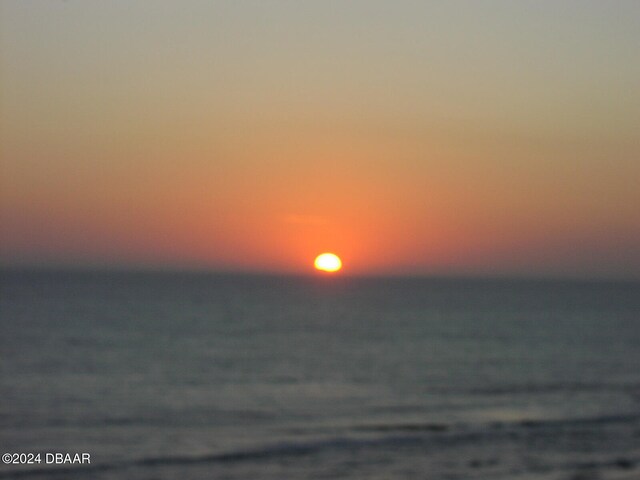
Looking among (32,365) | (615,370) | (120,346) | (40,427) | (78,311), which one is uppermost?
(78,311)

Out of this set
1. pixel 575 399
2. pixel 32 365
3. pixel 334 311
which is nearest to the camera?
pixel 575 399

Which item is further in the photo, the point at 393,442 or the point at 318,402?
the point at 318,402

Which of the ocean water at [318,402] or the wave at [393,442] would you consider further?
the ocean water at [318,402]

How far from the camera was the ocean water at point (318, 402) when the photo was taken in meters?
25.0

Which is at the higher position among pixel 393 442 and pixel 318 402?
pixel 318 402

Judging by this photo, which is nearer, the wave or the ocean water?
the wave

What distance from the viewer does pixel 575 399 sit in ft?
125

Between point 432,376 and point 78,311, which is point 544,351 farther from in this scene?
point 78,311

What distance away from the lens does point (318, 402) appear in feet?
119

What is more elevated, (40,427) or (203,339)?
(203,339)

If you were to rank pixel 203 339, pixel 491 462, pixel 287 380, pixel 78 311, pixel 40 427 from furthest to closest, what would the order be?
pixel 78 311 < pixel 203 339 < pixel 287 380 < pixel 40 427 < pixel 491 462

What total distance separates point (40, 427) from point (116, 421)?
8.18 feet

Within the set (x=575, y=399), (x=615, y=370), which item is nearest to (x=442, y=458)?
(x=575, y=399)

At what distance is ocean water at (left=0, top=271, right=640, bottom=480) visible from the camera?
24952mm
